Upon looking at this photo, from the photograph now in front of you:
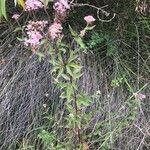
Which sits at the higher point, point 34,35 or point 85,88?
point 34,35

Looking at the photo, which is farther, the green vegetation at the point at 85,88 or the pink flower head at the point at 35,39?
the green vegetation at the point at 85,88

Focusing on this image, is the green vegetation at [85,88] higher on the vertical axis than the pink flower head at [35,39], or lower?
lower

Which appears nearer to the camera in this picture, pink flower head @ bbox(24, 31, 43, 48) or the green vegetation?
pink flower head @ bbox(24, 31, 43, 48)

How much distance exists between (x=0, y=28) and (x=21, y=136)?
2.50 feet

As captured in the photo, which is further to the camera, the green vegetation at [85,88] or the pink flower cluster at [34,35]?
the green vegetation at [85,88]

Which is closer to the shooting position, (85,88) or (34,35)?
(34,35)

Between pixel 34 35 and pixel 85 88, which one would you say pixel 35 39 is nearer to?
pixel 34 35

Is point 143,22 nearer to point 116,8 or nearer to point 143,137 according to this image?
point 116,8

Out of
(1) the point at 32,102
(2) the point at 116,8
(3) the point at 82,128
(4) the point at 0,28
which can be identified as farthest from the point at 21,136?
(2) the point at 116,8

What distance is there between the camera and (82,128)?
6.81 ft

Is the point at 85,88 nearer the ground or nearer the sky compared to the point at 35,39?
nearer the ground

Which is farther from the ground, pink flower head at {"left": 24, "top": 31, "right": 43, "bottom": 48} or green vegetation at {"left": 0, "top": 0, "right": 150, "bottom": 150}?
pink flower head at {"left": 24, "top": 31, "right": 43, "bottom": 48}

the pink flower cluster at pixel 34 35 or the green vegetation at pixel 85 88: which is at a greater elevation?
the pink flower cluster at pixel 34 35

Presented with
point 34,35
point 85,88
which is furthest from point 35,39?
point 85,88
